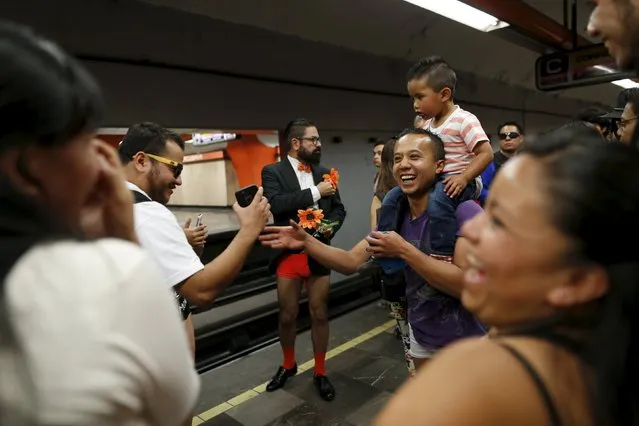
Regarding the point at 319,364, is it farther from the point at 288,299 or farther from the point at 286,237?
the point at 286,237

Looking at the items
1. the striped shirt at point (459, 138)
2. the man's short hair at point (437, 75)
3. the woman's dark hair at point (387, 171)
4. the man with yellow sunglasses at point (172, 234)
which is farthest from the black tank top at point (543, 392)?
the woman's dark hair at point (387, 171)

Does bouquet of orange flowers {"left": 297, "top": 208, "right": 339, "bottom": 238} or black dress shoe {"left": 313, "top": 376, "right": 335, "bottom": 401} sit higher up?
bouquet of orange flowers {"left": 297, "top": 208, "right": 339, "bottom": 238}

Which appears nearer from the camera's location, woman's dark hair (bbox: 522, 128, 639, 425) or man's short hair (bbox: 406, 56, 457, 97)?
woman's dark hair (bbox: 522, 128, 639, 425)

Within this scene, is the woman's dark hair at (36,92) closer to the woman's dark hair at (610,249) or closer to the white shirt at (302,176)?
the woman's dark hair at (610,249)

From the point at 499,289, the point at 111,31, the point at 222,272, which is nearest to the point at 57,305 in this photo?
the point at 499,289

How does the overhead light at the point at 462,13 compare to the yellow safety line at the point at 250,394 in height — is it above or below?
above

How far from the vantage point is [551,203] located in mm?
729

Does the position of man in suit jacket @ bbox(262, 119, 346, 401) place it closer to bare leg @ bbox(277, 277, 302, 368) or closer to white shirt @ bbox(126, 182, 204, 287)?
bare leg @ bbox(277, 277, 302, 368)

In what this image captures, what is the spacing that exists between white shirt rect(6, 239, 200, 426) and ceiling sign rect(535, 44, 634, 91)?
23.5ft

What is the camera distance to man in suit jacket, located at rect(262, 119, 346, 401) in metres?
3.42

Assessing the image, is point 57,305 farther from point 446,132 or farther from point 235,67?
point 235,67

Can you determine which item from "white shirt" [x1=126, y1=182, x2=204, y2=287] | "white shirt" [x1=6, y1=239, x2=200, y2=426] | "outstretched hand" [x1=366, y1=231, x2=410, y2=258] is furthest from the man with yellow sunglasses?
"white shirt" [x1=6, y1=239, x2=200, y2=426]

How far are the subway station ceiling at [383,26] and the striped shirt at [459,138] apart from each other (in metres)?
2.77

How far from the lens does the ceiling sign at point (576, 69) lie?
20.0ft
